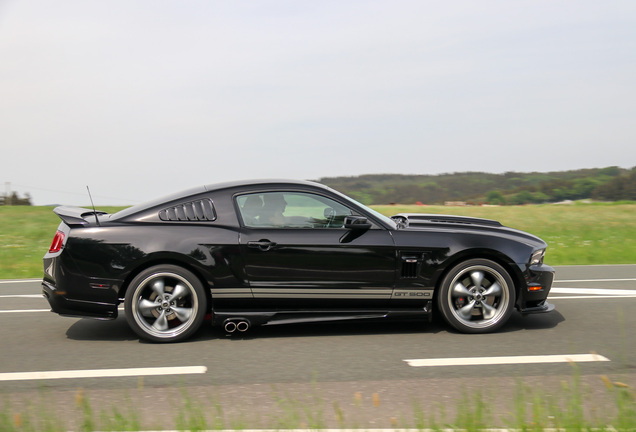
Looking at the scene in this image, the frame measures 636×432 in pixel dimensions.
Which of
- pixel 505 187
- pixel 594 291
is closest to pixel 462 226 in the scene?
pixel 594 291

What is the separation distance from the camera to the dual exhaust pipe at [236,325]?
6125mm

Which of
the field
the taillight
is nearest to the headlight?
the taillight

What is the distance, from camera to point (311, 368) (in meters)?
5.27

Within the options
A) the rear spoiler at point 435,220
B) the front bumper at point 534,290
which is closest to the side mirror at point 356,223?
the rear spoiler at point 435,220

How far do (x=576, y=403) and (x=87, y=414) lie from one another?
113 inches

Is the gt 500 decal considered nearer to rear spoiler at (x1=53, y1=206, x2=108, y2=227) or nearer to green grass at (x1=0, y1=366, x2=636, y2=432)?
green grass at (x1=0, y1=366, x2=636, y2=432)

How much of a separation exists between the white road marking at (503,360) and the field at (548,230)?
8.27m

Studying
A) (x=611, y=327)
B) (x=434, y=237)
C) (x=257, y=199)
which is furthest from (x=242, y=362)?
(x=611, y=327)

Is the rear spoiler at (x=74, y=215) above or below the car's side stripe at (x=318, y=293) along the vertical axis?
above

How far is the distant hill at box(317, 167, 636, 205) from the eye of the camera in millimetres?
20906

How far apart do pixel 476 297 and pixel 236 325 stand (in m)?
2.26

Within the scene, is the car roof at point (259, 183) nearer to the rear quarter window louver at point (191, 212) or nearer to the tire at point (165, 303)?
the rear quarter window louver at point (191, 212)

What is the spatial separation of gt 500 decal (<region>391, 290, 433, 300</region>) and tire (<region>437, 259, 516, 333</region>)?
0.39 ft

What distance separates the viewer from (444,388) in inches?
184
